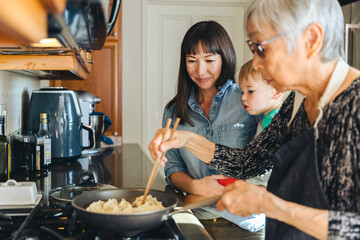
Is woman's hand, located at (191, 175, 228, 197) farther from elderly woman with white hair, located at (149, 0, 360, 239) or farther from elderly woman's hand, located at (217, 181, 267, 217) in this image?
elderly woman's hand, located at (217, 181, 267, 217)

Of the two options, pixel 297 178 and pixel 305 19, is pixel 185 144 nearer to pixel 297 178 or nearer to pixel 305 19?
pixel 297 178

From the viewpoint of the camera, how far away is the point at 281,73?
1.08 metres

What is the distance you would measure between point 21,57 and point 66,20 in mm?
831

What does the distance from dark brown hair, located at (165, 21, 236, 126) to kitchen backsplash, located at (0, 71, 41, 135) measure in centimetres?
87

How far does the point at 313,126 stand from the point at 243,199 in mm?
274

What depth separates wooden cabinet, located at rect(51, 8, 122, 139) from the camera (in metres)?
4.38

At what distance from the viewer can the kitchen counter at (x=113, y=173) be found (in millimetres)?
1367

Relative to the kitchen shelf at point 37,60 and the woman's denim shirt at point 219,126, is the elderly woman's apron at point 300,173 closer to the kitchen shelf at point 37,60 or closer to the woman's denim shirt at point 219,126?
the woman's denim shirt at point 219,126

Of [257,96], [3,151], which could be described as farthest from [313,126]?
[3,151]

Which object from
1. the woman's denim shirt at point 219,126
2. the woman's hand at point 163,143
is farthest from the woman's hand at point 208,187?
the woman's hand at point 163,143

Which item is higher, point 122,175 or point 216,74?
point 216,74

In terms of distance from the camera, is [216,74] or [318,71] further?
[216,74]

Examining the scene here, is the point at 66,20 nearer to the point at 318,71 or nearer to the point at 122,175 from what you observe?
the point at 318,71

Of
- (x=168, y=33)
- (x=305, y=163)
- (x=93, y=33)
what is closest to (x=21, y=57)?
(x=93, y=33)
